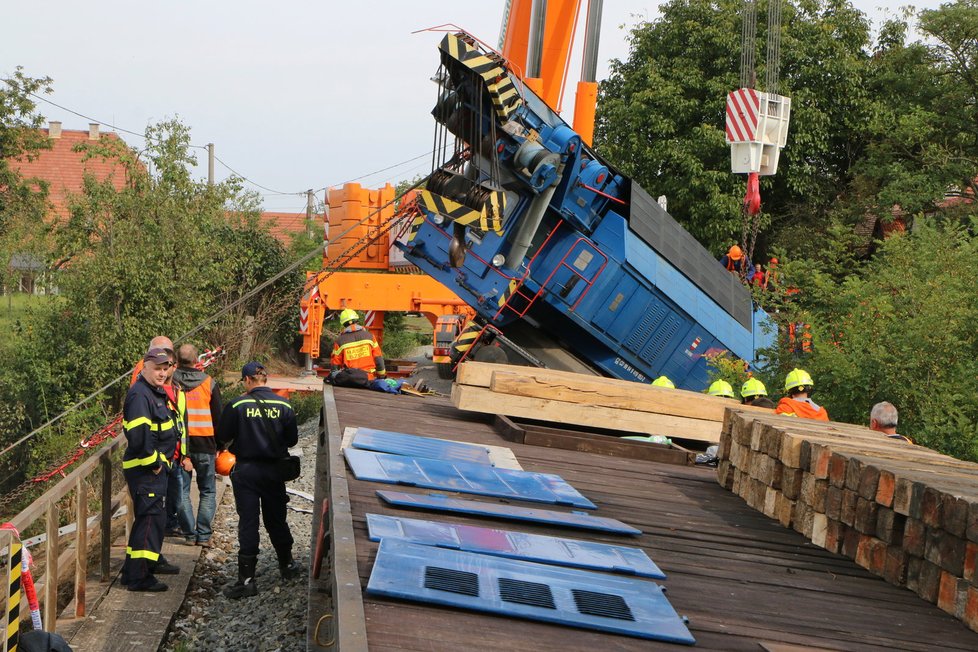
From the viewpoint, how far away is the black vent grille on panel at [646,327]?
14.5 metres

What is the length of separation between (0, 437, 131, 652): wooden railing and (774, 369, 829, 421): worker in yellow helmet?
5.19 metres

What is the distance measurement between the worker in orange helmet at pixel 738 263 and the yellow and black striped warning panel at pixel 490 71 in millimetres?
5483

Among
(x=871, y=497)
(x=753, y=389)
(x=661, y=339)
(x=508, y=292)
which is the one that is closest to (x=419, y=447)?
(x=871, y=497)

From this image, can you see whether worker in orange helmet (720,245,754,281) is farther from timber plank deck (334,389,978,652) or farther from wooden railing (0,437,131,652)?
wooden railing (0,437,131,652)

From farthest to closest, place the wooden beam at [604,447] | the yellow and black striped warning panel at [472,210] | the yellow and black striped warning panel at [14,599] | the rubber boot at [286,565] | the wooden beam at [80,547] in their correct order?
the yellow and black striped warning panel at [472,210] → the rubber boot at [286,565] → the wooden beam at [604,447] → the wooden beam at [80,547] → the yellow and black striped warning panel at [14,599]

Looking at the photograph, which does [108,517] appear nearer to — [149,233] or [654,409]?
[654,409]

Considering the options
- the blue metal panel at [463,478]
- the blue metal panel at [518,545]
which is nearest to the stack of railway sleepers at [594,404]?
the blue metal panel at [463,478]

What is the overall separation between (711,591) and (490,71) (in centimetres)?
907

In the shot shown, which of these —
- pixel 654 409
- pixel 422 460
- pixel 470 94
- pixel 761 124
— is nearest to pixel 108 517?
pixel 422 460

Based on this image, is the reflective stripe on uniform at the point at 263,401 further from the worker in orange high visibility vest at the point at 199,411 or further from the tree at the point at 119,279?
the tree at the point at 119,279

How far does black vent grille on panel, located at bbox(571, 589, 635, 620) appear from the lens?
3557 millimetres

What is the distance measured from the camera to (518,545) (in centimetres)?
429

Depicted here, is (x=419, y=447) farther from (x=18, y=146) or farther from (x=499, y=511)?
(x=18, y=146)

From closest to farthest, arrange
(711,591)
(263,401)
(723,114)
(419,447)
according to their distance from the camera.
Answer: (711,591) < (419,447) < (263,401) < (723,114)
